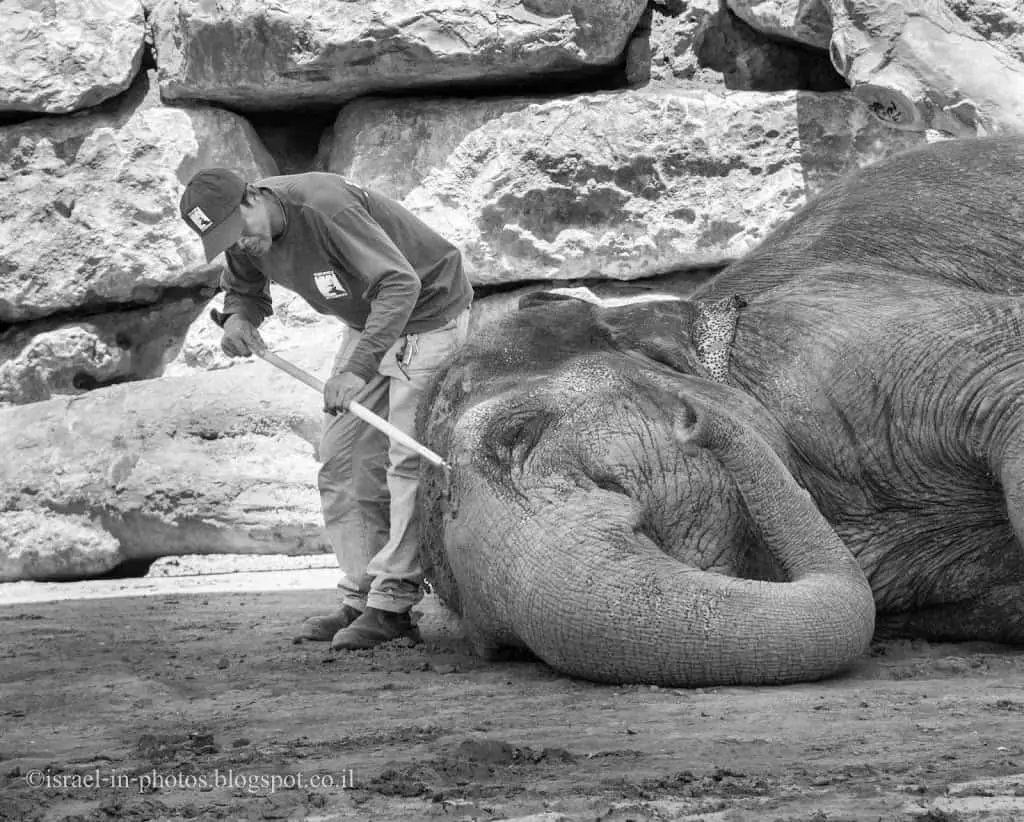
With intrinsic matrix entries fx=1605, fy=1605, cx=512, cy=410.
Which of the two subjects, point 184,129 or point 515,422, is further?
point 184,129

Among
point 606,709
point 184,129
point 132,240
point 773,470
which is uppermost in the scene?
point 184,129

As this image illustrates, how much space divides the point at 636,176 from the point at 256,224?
4.47 meters

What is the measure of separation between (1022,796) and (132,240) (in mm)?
7956

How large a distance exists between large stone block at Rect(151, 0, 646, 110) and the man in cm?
355

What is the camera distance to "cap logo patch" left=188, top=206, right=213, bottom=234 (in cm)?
543

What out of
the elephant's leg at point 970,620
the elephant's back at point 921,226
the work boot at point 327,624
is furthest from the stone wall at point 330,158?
the elephant's leg at point 970,620

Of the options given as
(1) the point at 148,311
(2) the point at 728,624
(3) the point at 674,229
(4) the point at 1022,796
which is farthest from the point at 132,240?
(4) the point at 1022,796

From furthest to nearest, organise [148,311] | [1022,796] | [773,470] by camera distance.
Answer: [148,311] → [773,470] → [1022,796]

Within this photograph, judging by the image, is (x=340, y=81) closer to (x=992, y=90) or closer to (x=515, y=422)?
(x=992, y=90)

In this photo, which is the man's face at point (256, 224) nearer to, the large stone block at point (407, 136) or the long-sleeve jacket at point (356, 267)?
the long-sleeve jacket at point (356, 267)

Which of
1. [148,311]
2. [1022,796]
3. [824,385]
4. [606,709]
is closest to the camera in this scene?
[1022,796]

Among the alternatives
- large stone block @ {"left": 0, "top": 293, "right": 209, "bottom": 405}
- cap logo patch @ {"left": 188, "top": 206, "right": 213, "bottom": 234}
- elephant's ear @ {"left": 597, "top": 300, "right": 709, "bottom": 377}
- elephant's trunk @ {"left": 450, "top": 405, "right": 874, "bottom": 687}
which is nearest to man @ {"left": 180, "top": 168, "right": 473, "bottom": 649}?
cap logo patch @ {"left": 188, "top": 206, "right": 213, "bottom": 234}

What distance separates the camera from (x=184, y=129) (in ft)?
32.7

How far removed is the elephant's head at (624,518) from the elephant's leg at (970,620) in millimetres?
793
